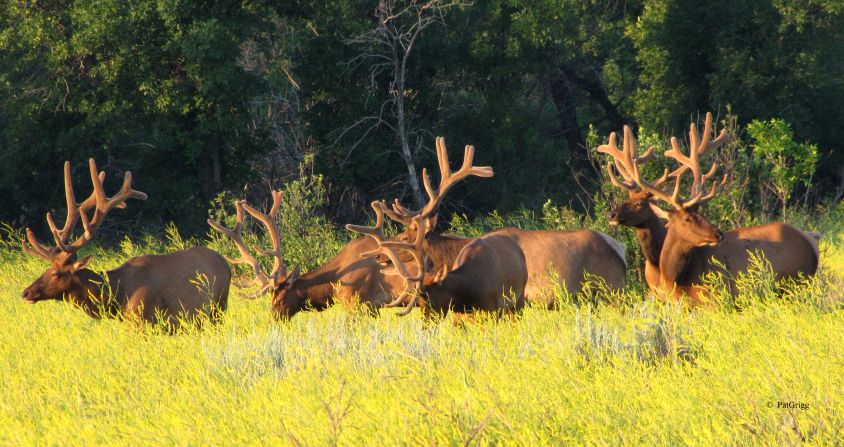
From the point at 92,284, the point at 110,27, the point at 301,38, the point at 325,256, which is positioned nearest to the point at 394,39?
the point at 301,38

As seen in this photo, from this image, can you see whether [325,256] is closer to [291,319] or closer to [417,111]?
[291,319]

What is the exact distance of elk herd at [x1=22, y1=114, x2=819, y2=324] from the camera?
910cm

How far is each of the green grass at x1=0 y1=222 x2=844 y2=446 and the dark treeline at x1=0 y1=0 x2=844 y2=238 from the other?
1171cm

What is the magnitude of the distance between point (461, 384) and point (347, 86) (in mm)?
17704

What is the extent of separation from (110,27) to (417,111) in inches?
295

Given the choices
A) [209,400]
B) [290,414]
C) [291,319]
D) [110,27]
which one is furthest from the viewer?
[110,27]

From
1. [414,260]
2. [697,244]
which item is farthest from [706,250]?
[414,260]

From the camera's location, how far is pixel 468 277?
889 cm

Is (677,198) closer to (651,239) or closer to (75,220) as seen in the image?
(651,239)

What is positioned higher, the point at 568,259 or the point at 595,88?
the point at 568,259

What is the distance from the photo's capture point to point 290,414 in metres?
5.83

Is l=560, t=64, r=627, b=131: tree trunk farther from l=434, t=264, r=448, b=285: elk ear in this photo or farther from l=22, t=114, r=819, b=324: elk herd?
l=434, t=264, r=448, b=285: elk ear

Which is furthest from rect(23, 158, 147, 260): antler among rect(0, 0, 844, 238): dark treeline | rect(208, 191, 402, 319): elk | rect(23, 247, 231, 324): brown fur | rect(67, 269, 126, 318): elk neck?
rect(0, 0, 844, 238): dark treeline

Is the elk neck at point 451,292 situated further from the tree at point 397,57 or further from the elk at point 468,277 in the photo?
the tree at point 397,57
